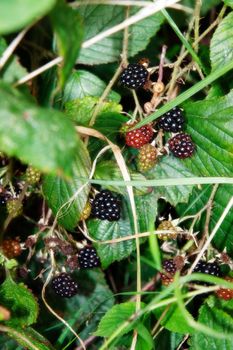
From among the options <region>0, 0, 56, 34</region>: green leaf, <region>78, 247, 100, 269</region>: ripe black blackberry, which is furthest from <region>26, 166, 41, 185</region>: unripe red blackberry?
<region>0, 0, 56, 34</region>: green leaf

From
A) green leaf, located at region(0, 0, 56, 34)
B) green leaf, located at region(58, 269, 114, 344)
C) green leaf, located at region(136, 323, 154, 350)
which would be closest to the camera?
green leaf, located at region(0, 0, 56, 34)

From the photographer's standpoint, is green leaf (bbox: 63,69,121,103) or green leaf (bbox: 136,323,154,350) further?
green leaf (bbox: 63,69,121,103)

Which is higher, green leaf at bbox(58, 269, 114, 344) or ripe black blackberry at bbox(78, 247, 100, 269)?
ripe black blackberry at bbox(78, 247, 100, 269)

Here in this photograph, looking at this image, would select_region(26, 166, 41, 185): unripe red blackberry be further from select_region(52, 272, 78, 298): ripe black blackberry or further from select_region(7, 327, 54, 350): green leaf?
select_region(7, 327, 54, 350): green leaf

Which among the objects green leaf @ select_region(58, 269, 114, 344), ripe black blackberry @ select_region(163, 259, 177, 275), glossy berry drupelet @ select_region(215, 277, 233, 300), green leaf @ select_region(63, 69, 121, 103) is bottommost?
green leaf @ select_region(58, 269, 114, 344)

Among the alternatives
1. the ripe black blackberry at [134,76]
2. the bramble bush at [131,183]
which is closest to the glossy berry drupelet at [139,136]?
the bramble bush at [131,183]

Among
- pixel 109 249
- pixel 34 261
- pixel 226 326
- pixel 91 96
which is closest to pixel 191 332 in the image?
pixel 226 326

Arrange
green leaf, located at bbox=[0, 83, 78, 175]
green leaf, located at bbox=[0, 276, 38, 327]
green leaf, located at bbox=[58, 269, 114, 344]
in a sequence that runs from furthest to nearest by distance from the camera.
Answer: green leaf, located at bbox=[58, 269, 114, 344] < green leaf, located at bbox=[0, 276, 38, 327] < green leaf, located at bbox=[0, 83, 78, 175]

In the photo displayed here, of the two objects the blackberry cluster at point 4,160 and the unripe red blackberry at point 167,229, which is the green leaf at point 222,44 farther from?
the blackberry cluster at point 4,160
